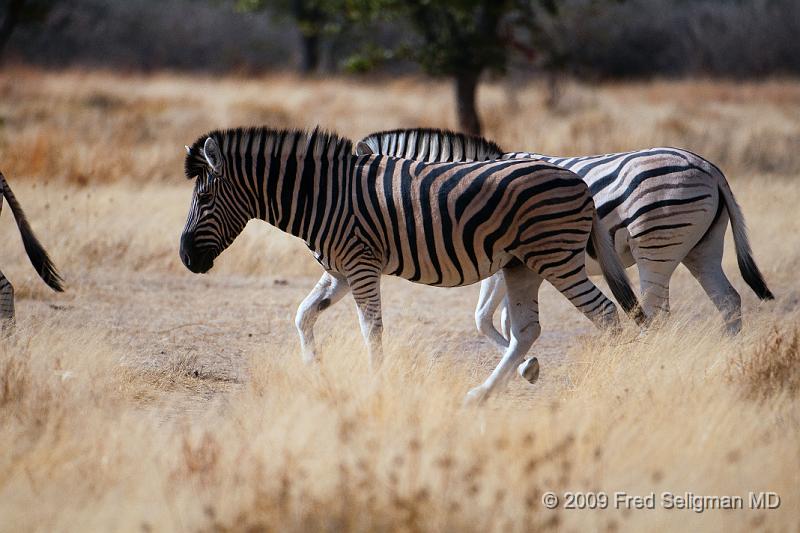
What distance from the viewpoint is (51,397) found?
17.4 feet

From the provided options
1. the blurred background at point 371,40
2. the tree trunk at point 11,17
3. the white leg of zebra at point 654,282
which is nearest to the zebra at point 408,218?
the white leg of zebra at point 654,282

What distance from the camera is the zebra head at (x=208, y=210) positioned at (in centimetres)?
607

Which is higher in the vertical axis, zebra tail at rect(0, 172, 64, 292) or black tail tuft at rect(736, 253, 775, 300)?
zebra tail at rect(0, 172, 64, 292)

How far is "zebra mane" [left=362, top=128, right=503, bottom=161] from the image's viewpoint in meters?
6.56

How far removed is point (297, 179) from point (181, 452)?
212 cm

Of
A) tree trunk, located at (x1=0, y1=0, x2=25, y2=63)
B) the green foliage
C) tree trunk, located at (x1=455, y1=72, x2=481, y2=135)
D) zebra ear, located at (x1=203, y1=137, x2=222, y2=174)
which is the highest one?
tree trunk, located at (x1=0, y1=0, x2=25, y2=63)

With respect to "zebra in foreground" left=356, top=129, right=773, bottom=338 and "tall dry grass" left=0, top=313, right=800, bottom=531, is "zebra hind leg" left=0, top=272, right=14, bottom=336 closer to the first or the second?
"tall dry grass" left=0, top=313, right=800, bottom=531

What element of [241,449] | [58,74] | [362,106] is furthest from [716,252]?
[58,74]

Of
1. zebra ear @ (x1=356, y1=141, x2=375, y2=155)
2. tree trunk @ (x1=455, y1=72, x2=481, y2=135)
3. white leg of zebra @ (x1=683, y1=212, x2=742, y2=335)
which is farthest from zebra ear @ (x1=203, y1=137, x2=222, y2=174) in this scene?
tree trunk @ (x1=455, y1=72, x2=481, y2=135)

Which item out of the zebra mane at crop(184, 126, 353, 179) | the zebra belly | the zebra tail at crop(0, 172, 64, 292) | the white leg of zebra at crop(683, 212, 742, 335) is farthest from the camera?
the zebra tail at crop(0, 172, 64, 292)

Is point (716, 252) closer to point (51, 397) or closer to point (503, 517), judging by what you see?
point (503, 517)

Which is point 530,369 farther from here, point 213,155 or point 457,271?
point 213,155

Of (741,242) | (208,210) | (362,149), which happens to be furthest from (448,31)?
(208,210)

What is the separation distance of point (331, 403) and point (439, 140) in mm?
2207
